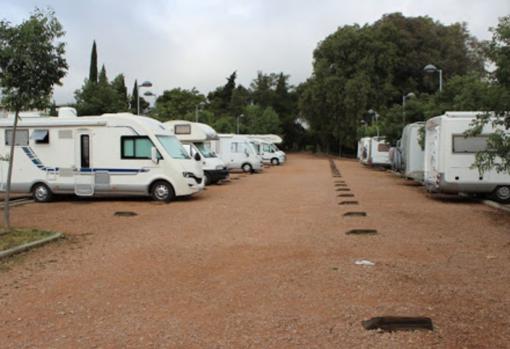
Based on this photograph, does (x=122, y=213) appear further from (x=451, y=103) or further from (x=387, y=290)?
(x=451, y=103)

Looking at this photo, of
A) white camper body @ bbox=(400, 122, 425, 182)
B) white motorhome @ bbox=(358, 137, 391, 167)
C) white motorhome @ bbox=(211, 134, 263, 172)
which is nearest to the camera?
white camper body @ bbox=(400, 122, 425, 182)

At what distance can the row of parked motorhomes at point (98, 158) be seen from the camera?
1708 cm

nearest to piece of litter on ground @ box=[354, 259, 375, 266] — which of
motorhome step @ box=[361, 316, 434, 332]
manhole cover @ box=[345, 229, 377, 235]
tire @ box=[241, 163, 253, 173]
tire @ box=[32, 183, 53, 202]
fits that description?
manhole cover @ box=[345, 229, 377, 235]

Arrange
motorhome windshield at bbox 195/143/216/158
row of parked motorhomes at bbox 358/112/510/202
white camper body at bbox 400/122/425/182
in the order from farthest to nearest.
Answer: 1. motorhome windshield at bbox 195/143/216/158
2. white camper body at bbox 400/122/425/182
3. row of parked motorhomes at bbox 358/112/510/202

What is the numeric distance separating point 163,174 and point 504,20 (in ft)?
33.0

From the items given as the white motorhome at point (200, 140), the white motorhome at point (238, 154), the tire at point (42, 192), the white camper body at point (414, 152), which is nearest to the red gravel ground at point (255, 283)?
the tire at point (42, 192)

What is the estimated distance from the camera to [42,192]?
17734mm

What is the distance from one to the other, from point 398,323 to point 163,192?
1254 cm

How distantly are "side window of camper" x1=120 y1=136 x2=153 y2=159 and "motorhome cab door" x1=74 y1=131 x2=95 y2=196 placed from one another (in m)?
1.10

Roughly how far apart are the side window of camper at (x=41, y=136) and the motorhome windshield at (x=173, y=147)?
3.59 m

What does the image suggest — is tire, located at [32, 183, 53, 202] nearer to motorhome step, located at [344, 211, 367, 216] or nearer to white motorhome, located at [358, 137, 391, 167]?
motorhome step, located at [344, 211, 367, 216]

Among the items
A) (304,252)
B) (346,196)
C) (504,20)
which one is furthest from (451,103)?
(304,252)

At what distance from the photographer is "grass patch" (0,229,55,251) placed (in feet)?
30.7

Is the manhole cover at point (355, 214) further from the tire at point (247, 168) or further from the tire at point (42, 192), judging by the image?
the tire at point (247, 168)
